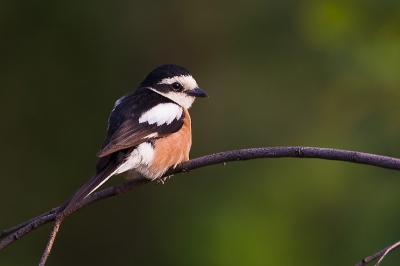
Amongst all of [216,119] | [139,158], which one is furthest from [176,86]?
[216,119]

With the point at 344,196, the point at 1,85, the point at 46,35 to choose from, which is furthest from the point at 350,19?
the point at 1,85

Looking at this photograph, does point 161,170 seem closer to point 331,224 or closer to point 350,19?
point 331,224

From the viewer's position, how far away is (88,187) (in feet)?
12.2

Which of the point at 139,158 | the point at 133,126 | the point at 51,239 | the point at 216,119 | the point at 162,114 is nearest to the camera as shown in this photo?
the point at 51,239

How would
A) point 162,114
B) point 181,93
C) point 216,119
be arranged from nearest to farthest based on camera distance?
point 162,114, point 181,93, point 216,119

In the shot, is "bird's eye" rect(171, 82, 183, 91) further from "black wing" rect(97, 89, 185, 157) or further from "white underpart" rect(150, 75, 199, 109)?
"black wing" rect(97, 89, 185, 157)

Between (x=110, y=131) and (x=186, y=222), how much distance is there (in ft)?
5.95

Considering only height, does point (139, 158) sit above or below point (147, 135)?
below

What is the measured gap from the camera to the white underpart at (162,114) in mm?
4578

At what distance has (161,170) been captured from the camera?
14.3 feet

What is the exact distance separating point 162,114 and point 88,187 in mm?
1224

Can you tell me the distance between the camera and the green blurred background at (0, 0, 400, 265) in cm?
572

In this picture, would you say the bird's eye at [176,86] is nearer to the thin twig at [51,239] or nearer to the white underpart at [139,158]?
the white underpart at [139,158]

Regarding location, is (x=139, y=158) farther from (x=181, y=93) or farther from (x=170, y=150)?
(x=181, y=93)
